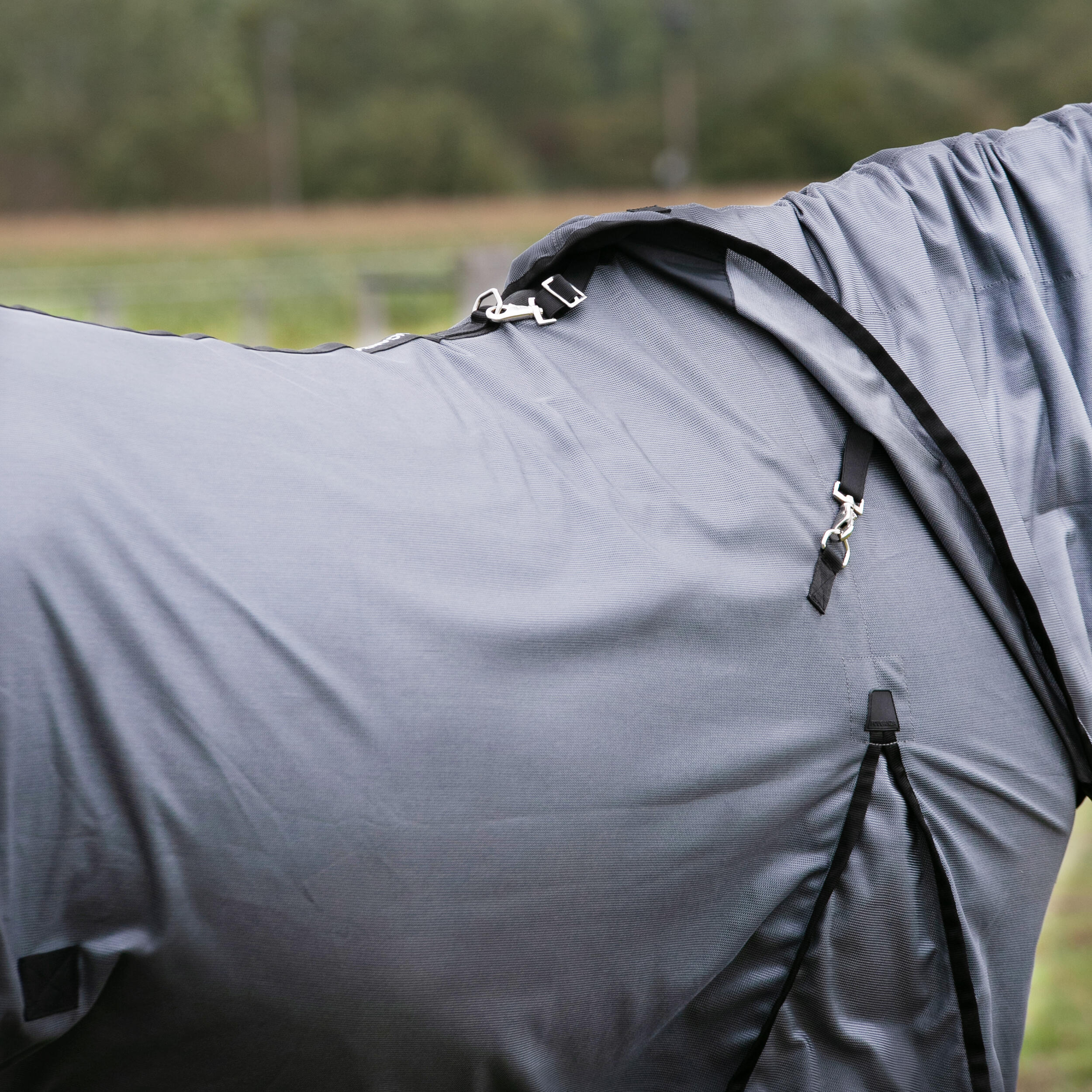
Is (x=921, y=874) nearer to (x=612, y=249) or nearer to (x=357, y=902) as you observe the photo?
(x=357, y=902)

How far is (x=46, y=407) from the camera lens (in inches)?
42.0

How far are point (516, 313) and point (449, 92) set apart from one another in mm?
49283

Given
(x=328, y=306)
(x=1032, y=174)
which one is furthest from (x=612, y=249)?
(x=328, y=306)

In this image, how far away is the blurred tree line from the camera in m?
40.5

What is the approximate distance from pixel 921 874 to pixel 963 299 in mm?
676

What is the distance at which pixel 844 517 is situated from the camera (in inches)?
50.8

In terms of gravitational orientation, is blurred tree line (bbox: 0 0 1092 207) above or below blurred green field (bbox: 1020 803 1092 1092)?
above

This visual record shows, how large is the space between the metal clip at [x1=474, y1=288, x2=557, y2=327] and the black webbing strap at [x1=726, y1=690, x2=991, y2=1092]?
22.5 inches

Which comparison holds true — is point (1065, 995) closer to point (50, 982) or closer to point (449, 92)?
point (50, 982)

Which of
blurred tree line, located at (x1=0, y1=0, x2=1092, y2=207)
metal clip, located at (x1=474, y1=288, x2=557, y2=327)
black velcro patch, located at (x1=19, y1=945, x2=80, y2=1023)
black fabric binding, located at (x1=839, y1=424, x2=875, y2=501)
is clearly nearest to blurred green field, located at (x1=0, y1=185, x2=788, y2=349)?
metal clip, located at (x1=474, y1=288, x2=557, y2=327)

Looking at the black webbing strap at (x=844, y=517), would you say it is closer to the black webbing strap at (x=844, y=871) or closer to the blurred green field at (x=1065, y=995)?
the black webbing strap at (x=844, y=871)

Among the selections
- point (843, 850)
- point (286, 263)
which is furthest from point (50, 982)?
point (286, 263)

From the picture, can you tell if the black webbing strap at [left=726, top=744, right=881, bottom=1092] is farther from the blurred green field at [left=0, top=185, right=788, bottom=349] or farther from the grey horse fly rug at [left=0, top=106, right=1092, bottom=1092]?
the blurred green field at [left=0, top=185, right=788, bottom=349]

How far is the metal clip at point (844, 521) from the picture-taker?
1.28 metres
